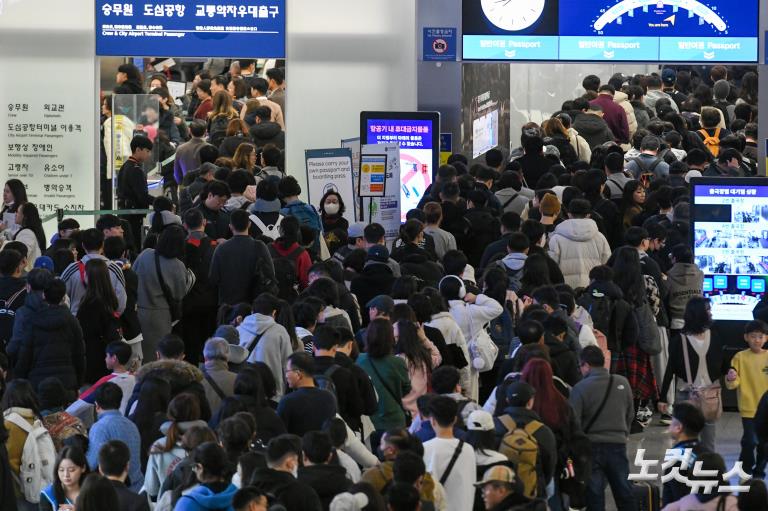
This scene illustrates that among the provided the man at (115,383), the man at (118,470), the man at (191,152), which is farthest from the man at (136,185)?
the man at (118,470)

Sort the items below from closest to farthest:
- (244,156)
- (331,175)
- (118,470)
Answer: (118,470)
(244,156)
(331,175)

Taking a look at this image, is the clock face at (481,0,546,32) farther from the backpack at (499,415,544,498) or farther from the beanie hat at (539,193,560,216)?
the backpack at (499,415,544,498)

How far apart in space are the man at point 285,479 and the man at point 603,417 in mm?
2598

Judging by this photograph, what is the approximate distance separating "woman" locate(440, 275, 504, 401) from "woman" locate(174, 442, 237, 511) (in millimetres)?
3762

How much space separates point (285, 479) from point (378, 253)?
4692mm

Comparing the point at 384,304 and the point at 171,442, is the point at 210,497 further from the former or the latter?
the point at 384,304

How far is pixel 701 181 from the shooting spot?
12180mm

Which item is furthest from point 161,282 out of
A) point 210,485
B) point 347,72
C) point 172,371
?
point 347,72

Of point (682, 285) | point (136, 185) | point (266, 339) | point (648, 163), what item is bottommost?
point (266, 339)

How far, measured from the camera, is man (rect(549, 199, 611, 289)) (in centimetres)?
1184

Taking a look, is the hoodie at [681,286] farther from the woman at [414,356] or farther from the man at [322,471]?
the man at [322,471]

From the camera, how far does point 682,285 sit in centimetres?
1184

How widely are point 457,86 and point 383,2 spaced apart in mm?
1157

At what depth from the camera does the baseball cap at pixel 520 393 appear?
7.59 metres
